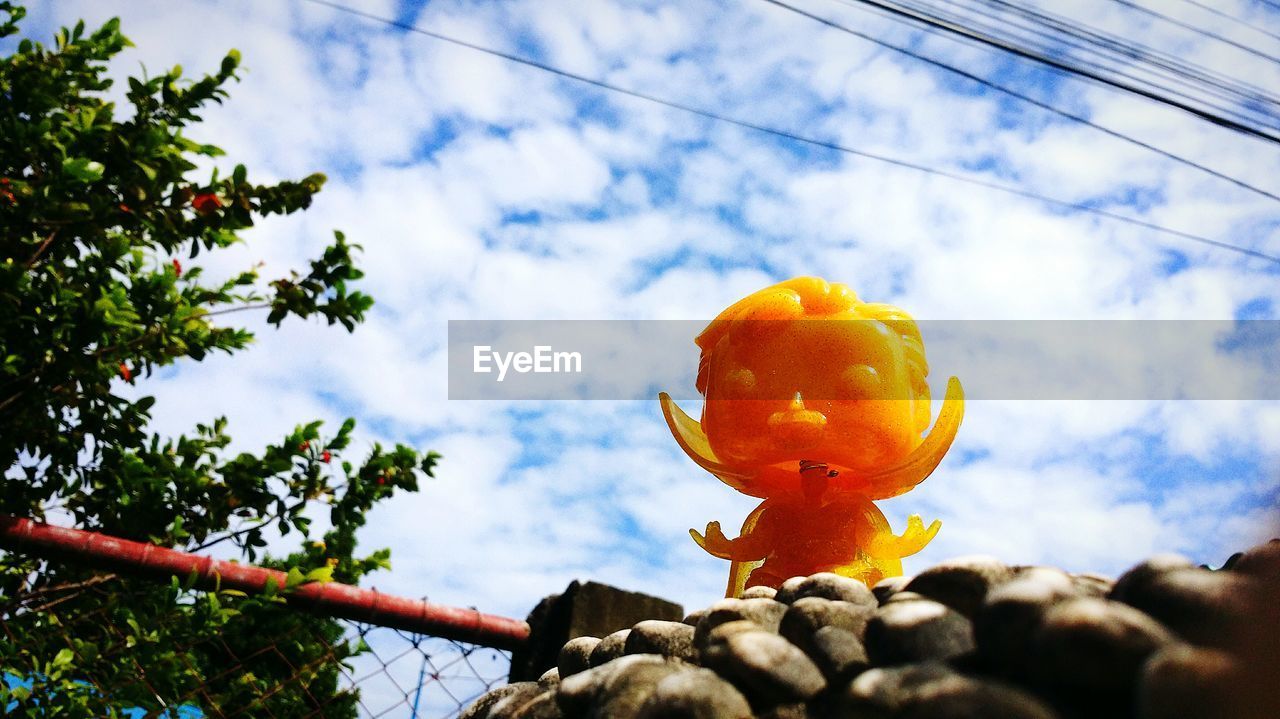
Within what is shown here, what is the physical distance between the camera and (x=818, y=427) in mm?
2086

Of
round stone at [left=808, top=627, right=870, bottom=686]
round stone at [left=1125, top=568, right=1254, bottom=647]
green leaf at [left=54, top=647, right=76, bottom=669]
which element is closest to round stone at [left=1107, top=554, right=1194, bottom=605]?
round stone at [left=1125, top=568, right=1254, bottom=647]

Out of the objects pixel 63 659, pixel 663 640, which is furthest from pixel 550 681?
pixel 63 659

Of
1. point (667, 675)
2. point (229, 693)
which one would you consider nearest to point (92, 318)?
point (229, 693)

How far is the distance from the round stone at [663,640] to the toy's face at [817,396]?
83 cm

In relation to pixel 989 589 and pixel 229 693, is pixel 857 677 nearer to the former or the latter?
pixel 989 589

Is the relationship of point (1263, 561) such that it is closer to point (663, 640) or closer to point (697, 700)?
point (697, 700)

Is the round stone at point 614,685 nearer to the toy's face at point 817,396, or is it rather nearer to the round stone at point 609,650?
the round stone at point 609,650

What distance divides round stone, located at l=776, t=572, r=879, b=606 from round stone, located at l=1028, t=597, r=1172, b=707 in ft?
1.31

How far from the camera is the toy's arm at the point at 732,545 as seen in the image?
7.45 ft

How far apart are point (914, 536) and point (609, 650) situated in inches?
43.8

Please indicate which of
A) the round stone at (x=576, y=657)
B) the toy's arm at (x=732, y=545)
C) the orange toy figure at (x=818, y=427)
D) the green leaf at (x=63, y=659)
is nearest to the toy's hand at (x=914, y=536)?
the orange toy figure at (x=818, y=427)

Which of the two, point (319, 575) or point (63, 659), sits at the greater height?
point (319, 575)

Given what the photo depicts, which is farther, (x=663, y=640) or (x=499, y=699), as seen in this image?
(x=499, y=699)

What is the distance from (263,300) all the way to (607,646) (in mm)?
2304
